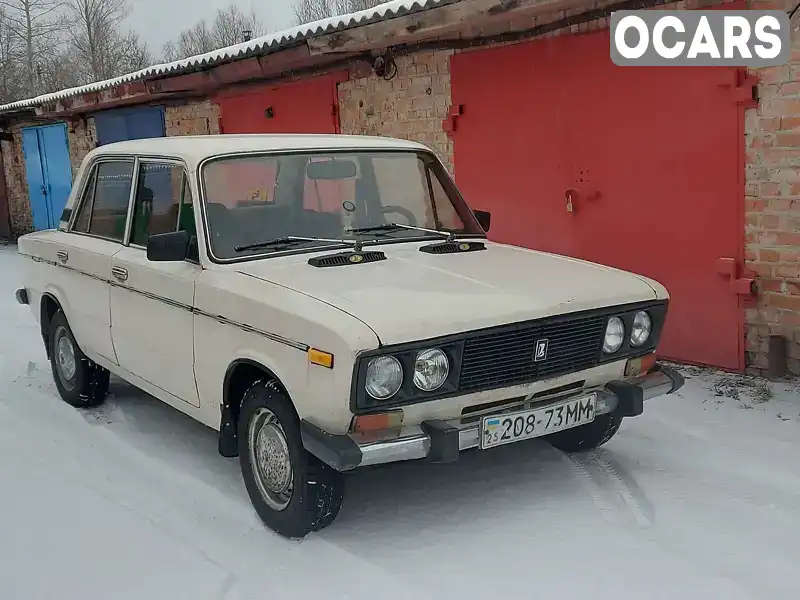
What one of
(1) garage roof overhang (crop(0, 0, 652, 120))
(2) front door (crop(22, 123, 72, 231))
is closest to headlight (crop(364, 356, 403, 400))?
(1) garage roof overhang (crop(0, 0, 652, 120))

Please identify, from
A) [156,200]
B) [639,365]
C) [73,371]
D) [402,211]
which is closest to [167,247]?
[156,200]

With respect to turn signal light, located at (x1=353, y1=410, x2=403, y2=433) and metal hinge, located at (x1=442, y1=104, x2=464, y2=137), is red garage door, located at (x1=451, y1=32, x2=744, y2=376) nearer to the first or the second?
metal hinge, located at (x1=442, y1=104, x2=464, y2=137)

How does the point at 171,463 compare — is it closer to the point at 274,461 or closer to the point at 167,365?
the point at 167,365

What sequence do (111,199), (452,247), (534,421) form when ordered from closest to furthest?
(534,421), (452,247), (111,199)

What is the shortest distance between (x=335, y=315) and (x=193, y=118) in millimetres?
10098

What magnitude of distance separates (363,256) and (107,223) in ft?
6.76

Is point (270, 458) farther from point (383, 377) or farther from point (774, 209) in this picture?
point (774, 209)

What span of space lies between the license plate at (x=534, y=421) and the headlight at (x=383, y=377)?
1.38 ft

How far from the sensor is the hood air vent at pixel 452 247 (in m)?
4.47

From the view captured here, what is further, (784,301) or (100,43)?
(100,43)

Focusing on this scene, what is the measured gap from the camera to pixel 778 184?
223 inches

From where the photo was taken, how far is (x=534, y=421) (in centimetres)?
365

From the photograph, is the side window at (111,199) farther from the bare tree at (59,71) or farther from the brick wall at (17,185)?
the bare tree at (59,71)

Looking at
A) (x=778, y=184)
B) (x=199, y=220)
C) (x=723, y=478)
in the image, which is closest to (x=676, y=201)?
(x=778, y=184)
